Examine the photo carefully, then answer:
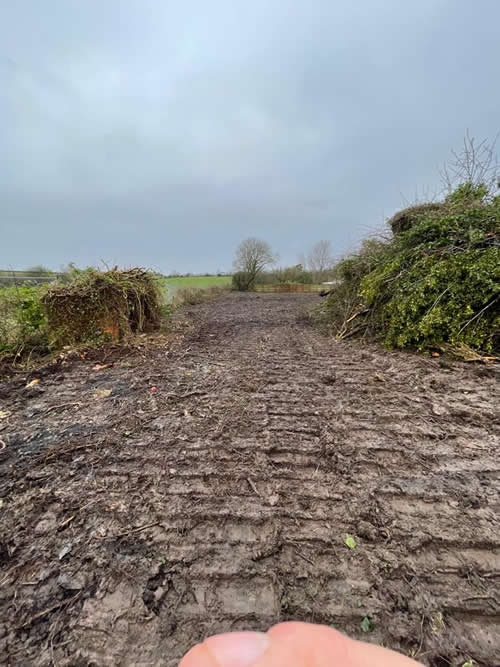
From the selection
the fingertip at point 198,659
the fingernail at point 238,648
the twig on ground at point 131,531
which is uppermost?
the fingernail at point 238,648

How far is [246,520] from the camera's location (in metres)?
1.35

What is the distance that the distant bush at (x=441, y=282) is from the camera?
337 cm

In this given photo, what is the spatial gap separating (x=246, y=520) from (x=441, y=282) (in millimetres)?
4149

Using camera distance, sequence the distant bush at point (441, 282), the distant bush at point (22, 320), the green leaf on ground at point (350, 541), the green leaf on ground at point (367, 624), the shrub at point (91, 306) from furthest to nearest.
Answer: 1. the shrub at point (91, 306)
2. the distant bush at point (22, 320)
3. the distant bush at point (441, 282)
4. the green leaf on ground at point (350, 541)
5. the green leaf on ground at point (367, 624)

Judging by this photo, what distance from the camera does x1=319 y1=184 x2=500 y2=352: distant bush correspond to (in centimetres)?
337

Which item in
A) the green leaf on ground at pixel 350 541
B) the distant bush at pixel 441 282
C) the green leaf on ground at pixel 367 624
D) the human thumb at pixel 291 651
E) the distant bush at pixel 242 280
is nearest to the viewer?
the human thumb at pixel 291 651

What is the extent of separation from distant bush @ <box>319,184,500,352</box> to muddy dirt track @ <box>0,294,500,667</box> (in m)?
1.09

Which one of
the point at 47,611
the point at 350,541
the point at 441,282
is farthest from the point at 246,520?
the point at 441,282

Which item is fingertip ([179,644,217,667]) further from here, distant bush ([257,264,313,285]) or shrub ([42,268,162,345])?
distant bush ([257,264,313,285])

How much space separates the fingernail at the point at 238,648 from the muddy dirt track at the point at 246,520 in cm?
35

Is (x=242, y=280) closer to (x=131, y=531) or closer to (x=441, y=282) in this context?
(x=441, y=282)

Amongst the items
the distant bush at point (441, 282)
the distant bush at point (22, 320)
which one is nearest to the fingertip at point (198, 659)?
the distant bush at point (441, 282)

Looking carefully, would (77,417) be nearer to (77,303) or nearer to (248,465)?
(248,465)

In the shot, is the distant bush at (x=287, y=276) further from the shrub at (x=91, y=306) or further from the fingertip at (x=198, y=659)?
the fingertip at (x=198, y=659)
